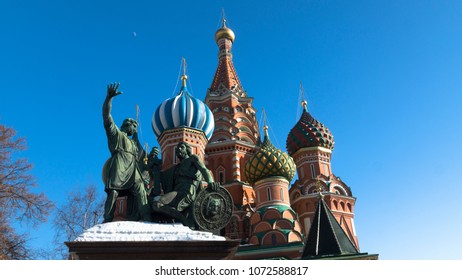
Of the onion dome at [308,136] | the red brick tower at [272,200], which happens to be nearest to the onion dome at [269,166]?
the red brick tower at [272,200]

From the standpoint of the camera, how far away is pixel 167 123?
2734 cm

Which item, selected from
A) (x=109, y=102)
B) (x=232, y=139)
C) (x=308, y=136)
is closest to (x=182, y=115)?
(x=232, y=139)

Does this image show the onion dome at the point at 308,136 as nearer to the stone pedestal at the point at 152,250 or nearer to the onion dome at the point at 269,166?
the onion dome at the point at 269,166

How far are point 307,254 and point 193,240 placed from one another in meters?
7.80

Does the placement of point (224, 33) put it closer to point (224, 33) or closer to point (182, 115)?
point (224, 33)

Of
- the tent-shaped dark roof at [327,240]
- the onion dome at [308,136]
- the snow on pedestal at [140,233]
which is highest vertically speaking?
the onion dome at [308,136]

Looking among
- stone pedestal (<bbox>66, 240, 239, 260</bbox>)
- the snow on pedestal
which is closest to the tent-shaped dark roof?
stone pedestal (<bbox>66, 240, 239, 260</bbox>)

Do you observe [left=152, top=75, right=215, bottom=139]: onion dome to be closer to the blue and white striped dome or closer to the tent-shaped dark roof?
the blue and white striped dome

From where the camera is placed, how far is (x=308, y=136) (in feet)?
96.6

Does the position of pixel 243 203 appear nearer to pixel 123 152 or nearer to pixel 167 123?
pixel 167 123

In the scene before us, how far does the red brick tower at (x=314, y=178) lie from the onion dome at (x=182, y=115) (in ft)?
21.8

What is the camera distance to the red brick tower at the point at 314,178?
2625 cm
